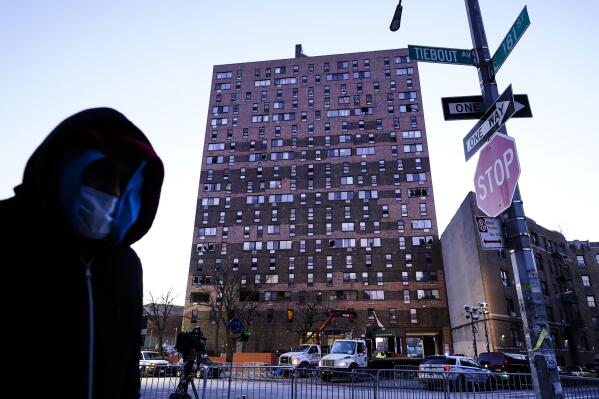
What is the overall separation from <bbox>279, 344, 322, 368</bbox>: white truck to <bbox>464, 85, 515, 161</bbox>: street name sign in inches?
980

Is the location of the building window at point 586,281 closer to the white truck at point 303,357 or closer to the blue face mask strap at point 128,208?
the white truck at point 303,357

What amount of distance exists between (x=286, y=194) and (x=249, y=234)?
9149mm

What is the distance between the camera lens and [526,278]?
13.5 feet

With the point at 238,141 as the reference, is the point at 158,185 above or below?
below

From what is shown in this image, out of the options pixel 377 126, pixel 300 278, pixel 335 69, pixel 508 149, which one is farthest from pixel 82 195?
pixel 335 69

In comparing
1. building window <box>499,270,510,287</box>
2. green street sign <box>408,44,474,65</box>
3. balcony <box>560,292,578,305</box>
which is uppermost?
building window <box>499,270,510,287</box>

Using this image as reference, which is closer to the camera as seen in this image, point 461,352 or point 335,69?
point 461,352

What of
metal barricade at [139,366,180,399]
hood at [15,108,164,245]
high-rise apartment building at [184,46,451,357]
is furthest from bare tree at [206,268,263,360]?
hood at [15,108,164,245]

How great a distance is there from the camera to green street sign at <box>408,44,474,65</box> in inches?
213

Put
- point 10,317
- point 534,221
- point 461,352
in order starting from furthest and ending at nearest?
point 534,221 → point 461,352 → point 10,317

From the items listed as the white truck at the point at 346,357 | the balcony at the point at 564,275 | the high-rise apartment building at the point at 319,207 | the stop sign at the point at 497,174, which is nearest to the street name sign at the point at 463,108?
the stop sign at the point at 497,174

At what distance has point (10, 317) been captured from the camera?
1.23 metres

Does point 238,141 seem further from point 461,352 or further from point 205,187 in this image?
point 461,352

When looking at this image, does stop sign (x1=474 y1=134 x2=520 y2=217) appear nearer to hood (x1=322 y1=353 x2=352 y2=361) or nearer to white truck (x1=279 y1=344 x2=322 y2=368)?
hood (x1=322 y1=353 x2=352 y2=361)
